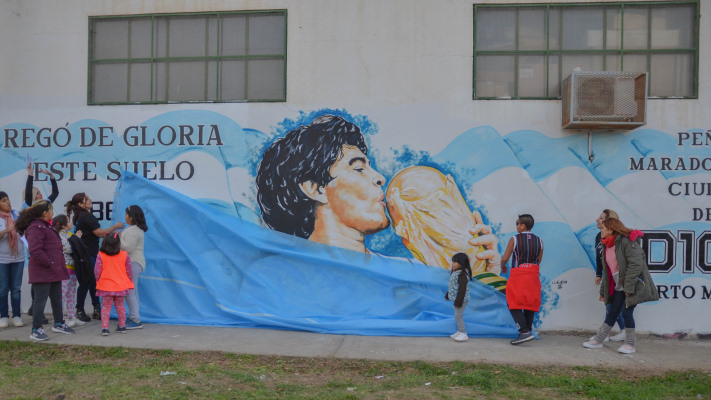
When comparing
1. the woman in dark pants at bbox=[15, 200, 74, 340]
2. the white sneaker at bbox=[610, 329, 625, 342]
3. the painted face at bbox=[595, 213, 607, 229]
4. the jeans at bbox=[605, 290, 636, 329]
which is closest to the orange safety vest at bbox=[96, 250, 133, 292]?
the woman in dark pants at bbox=[15, 200, 74, 340]

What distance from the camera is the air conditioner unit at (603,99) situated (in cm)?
702

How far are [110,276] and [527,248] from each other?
5.02m

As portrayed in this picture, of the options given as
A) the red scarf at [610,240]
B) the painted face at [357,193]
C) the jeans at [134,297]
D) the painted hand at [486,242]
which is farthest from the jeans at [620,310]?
the jeans at [134,297]

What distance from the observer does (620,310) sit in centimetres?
647

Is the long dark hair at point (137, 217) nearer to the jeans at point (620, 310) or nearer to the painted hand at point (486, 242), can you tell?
the painted hand at point (486, 242)

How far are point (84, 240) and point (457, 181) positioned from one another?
5020 mm

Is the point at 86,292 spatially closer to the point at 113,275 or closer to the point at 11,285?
the point at 11,285

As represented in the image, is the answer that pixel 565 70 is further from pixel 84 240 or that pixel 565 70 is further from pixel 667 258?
pixel 84 240

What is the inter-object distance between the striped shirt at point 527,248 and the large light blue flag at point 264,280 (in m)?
0.77

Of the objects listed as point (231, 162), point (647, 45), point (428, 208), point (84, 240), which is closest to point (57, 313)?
point (84, 240)

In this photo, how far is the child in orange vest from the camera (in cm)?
675

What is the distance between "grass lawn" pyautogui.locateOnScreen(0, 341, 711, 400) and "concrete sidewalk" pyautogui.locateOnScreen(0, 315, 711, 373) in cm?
27

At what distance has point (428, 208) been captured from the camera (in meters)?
7.51

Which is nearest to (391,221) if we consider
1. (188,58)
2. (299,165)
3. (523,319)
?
(299,165)
